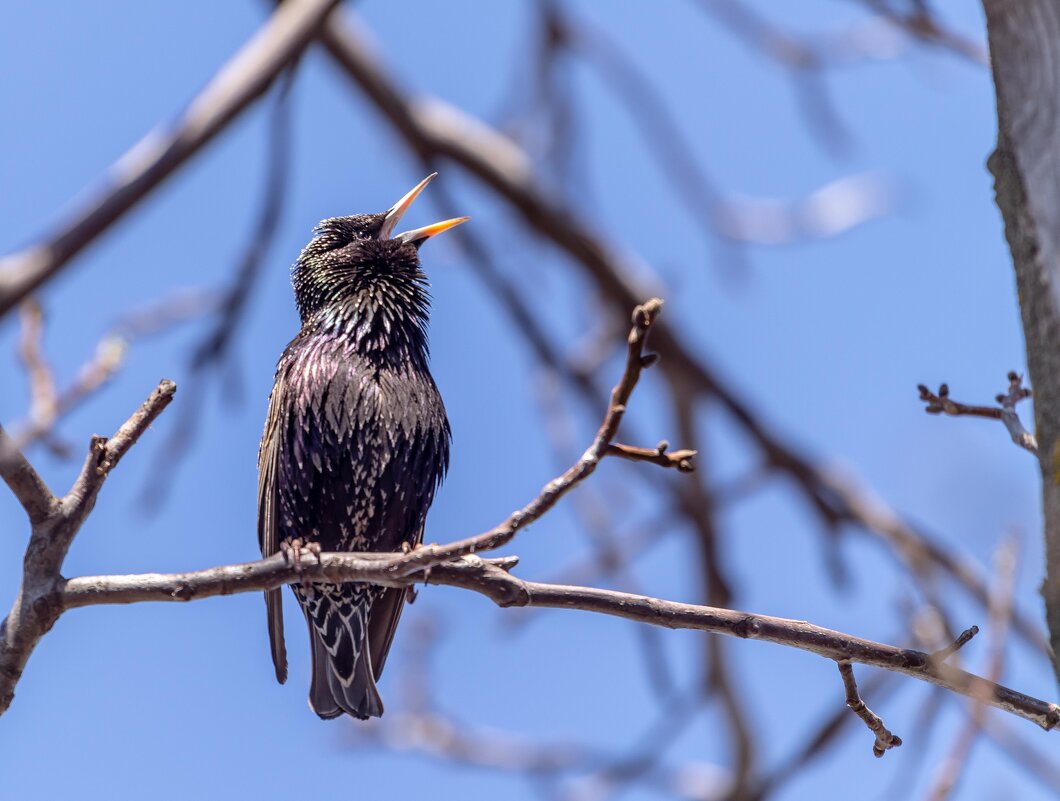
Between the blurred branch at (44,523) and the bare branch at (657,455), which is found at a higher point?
the blurred branch at (44,523)

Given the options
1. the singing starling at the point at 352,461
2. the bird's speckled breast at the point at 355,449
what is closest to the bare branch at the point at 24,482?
the singing starling at the point at 352,461

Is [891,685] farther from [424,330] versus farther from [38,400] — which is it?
[38,400]

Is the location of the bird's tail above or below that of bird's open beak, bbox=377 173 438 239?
below

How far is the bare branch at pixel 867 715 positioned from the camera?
244cm

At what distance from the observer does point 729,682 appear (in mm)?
5215

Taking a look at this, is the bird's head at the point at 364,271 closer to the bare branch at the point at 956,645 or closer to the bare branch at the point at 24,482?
the bare branch at the point at 24,482

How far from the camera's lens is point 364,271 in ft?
15.2

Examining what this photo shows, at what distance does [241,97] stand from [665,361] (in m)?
2.74

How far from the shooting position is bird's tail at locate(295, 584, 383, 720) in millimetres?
4141

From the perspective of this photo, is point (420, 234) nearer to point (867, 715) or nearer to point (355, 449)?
point (355, 449)

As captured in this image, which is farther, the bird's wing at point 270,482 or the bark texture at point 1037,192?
the bird's wing at point 270,482

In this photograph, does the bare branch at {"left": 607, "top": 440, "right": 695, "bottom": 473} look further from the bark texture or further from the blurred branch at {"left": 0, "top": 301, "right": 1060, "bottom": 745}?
the bark texture

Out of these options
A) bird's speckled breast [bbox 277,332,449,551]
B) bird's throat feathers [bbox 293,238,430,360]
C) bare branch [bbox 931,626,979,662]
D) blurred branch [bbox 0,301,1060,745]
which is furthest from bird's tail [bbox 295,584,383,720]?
bare branch [bbox 931,626,979,662]

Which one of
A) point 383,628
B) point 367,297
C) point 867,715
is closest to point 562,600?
point 867,715
